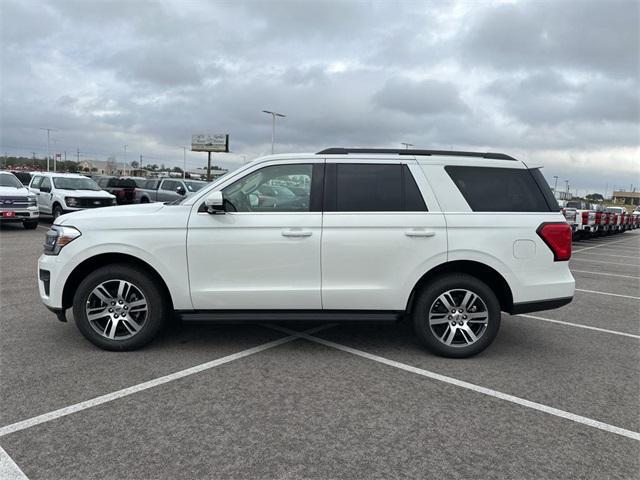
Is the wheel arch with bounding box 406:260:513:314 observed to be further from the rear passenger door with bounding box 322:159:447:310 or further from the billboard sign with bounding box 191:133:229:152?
the billboard sign with bounding box 191:133:229:152

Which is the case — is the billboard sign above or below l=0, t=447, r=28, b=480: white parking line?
above

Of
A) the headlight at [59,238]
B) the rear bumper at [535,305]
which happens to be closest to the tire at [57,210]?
the headlight at [59,238]

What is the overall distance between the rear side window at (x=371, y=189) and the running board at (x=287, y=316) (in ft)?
3.17

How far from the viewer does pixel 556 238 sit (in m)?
4.52

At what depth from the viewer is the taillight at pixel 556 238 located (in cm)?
452

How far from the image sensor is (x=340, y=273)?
4.46 m

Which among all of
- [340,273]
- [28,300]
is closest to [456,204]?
[340,273]

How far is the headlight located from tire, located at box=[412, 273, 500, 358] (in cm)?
324

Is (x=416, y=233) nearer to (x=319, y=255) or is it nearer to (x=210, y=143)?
(x=319, y=255)

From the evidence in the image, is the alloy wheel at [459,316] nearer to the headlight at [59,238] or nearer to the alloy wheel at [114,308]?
the alloy wheel at [114,308]

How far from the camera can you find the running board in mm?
4457

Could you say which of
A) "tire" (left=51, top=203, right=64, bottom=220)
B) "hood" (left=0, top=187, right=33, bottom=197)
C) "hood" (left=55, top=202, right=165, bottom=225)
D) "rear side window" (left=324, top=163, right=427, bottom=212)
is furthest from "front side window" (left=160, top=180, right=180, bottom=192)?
"rear side window" (left=324, top=163, right=427, bottom=212)

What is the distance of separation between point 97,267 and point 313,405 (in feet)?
8.25

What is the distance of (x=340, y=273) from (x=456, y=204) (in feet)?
4.19
